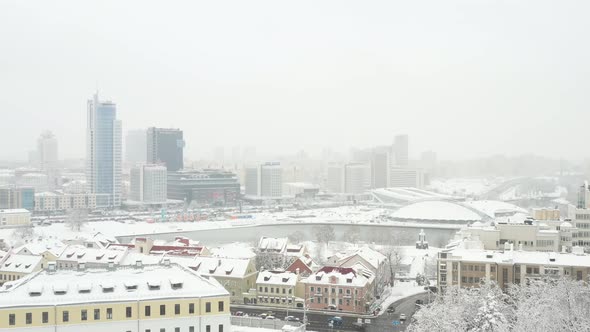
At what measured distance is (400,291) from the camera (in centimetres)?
2459

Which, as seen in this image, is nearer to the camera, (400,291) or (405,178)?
(400,291)

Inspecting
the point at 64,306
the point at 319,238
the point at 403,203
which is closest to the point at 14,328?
the point at 64,306

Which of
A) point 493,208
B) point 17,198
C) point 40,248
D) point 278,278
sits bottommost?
point 493,208

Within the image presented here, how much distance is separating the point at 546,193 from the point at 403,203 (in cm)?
2081

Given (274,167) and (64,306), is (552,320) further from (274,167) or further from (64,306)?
(274,167)

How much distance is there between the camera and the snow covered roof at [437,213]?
56.7 m

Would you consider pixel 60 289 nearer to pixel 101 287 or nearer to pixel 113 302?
pixel 101 287

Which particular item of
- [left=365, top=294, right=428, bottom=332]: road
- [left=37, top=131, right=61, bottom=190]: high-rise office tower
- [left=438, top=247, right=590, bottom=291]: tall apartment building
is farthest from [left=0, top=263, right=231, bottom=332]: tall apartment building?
[left=37, top=131, right=61, bottom=190]: high-rise office tower

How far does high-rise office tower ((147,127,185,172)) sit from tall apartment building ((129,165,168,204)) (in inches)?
484

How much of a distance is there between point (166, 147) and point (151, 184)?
16.6 meters

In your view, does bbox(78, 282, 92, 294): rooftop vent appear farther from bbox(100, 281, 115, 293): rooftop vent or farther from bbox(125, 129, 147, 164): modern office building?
bbox(125, 129, 147, 164): modern office building

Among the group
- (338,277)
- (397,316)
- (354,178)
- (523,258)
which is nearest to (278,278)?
(338,277)

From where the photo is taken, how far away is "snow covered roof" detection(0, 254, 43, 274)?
78.0 feet

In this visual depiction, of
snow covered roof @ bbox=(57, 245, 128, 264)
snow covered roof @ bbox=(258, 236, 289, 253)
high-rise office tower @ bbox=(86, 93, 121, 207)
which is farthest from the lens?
high-rise office tower @ bbox=(86, 93, 121, 207)
